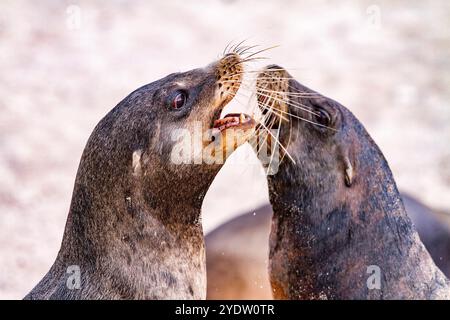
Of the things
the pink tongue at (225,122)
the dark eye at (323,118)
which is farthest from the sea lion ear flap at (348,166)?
the pink tongue at (225,122)

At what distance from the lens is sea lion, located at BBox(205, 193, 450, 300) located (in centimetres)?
951

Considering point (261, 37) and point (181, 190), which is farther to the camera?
point (261, 37)

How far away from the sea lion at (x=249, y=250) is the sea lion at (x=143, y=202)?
11.2 ft

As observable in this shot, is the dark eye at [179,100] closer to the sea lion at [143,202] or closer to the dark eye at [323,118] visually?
the sea lion at [143,202]

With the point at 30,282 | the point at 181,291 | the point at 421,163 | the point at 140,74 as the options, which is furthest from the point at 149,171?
the point at 421,163

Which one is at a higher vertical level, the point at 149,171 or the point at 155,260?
the point at 149,171

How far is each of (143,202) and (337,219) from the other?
1.32 m

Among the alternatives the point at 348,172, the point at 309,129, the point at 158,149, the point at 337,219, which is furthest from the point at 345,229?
Result: the point at 158,149

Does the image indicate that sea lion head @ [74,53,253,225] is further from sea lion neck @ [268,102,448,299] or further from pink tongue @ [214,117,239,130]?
sea lion neck @ [268,102,448,299]

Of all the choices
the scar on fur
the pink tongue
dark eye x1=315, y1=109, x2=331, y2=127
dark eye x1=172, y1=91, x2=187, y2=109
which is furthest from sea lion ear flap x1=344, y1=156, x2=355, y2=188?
the scar on fur

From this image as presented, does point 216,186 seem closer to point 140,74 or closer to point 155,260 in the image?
point 140,74

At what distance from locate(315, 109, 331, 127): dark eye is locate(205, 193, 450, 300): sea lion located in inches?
121

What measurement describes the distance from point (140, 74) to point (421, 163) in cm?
423

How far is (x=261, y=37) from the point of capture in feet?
41.9
